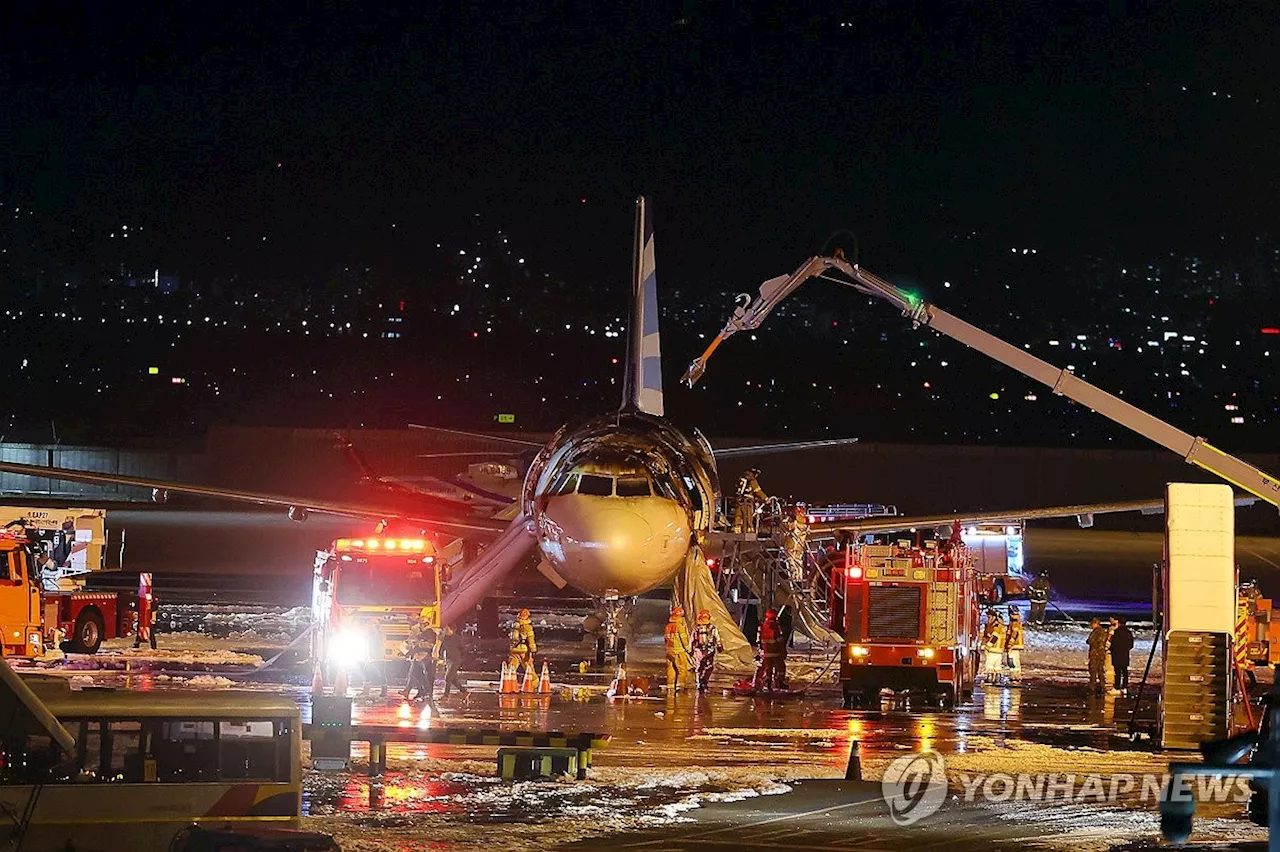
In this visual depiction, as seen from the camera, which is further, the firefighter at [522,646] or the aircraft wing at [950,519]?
the aircraft wing at [950,519]

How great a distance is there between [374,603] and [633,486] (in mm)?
4824

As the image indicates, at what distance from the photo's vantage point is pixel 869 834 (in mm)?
15594

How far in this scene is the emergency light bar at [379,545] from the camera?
1104 inches

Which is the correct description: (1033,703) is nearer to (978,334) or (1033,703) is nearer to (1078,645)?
(978,334)

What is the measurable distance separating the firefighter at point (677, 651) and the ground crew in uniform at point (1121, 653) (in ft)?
24.0

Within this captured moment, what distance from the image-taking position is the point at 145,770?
12.4 meters

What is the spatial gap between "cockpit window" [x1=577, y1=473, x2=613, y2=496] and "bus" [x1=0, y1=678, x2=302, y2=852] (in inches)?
636

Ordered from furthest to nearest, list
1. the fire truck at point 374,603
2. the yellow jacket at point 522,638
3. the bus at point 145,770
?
the yellow jacket at point 522,638
the fire truck at point 374,603
the bus at point 145,770

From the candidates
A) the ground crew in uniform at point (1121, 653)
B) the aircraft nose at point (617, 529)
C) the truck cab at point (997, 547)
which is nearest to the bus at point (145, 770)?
the aircraft nose at point (617, 529)

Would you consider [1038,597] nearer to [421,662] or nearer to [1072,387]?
[1072,387]

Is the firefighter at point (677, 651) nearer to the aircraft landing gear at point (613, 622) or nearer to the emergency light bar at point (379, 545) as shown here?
the aircraft landing gear at point (613, 622)

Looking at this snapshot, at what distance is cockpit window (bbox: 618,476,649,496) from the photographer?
29.2m

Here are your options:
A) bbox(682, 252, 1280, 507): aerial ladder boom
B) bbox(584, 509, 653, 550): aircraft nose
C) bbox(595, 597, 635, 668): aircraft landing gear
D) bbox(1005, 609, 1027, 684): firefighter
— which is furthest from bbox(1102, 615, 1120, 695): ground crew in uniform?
bbox(595, 597, 635, 668): aircraft landing gear

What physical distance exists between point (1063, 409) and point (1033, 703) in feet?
344
